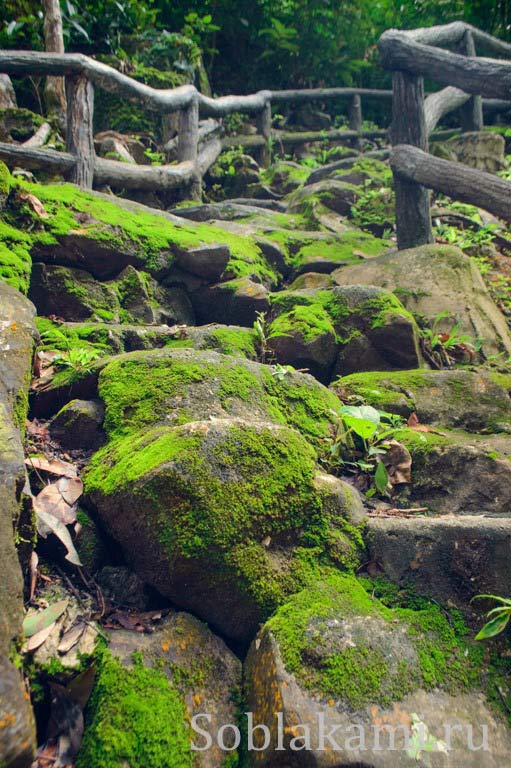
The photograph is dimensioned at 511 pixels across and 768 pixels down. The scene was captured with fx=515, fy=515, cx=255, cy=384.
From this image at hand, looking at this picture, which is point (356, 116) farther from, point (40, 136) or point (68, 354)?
point (68, 354)

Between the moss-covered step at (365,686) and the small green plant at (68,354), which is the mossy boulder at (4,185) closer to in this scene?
the small green plant at (68,354)

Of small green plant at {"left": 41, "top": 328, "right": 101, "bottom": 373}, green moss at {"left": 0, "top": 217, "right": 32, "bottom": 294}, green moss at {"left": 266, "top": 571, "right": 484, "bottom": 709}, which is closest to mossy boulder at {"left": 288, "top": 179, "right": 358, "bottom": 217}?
green moss at {"left": 0, "top": 217, "right": 32, "bottom": 294}

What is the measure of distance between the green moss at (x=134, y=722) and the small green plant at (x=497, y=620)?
4.22 feet

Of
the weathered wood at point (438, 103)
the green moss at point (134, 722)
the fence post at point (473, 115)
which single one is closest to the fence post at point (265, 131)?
the weathered wood at point (438, 103)

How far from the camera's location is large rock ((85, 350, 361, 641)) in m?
2.29

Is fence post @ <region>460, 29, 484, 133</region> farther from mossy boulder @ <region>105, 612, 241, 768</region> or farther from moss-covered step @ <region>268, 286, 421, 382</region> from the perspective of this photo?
mossy boulder @ <region>105, 612, 241, 768</region>

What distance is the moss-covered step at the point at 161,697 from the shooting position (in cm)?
183

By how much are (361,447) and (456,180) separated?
405 centimetres

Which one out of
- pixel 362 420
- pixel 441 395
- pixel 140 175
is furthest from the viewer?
pixel 140 175

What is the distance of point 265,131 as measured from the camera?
1144 centimetres

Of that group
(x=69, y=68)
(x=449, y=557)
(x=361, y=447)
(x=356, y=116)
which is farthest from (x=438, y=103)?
(x=449, y=557)

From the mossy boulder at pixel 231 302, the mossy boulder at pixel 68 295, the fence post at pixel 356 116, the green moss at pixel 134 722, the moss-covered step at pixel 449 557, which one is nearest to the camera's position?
the green moss at pixel 134 722

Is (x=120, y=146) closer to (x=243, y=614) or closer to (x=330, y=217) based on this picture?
(x=330, y=217)

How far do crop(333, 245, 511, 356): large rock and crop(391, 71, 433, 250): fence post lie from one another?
63 centimetres
